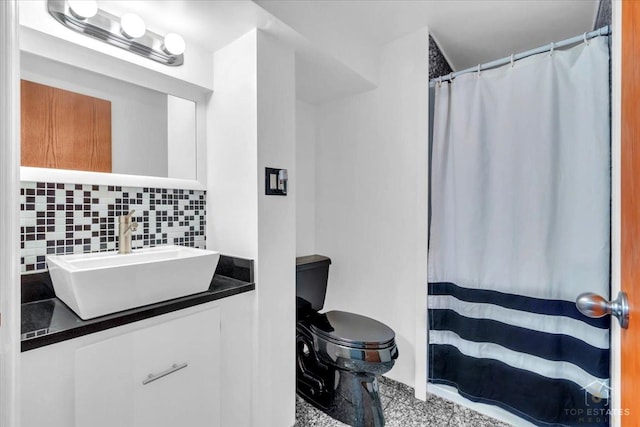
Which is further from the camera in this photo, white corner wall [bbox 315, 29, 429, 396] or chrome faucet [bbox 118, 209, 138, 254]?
white corner wall [bbox 315, 29, 429, 396]

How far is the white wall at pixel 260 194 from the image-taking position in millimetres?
1368

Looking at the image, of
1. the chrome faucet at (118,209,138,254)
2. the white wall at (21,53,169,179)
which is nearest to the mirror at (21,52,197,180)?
the white wall at (21,53,169,179)

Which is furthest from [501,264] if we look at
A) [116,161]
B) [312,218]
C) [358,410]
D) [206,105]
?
[116,161]

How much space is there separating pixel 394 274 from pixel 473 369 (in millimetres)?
659

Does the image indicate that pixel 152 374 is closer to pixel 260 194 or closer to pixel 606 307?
pixel 260 194

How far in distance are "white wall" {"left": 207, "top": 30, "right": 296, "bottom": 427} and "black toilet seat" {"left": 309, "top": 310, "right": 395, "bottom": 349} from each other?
182 millimetres

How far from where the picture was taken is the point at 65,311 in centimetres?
99

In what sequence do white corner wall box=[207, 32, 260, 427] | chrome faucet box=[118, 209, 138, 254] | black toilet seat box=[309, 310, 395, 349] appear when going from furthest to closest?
1. black toilet seat box=[309, 310, 395, 349]
2. white corner wall box=[207, 32, 260, 427]
3. chrome faucet box=[118, 209, 138, 254]

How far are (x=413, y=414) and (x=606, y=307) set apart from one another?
4.45 feet

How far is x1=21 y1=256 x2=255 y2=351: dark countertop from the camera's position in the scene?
32.7 inches

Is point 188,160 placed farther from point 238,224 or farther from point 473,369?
point 473,369

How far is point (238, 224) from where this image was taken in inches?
56.6

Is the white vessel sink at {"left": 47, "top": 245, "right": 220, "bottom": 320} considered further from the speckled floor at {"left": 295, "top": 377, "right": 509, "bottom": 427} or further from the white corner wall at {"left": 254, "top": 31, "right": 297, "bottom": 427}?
the speckled floor at {"left": 295, "top": 377, "right": 509, "bottom": 427}

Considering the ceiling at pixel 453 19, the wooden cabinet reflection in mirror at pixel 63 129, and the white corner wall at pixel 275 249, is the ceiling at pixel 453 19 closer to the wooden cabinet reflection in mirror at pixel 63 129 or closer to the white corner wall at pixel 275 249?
the white corner wall at pixel 275 249
